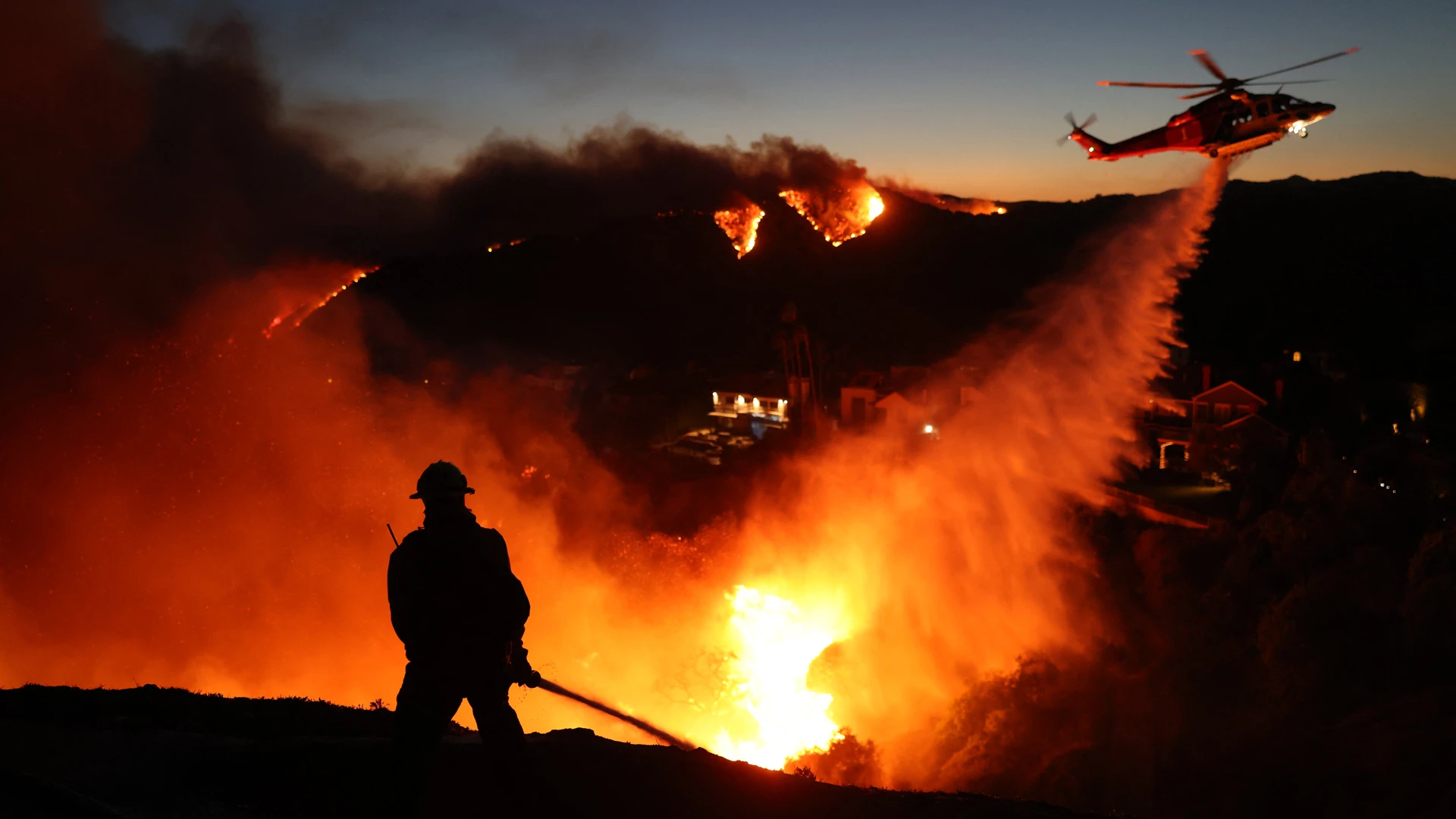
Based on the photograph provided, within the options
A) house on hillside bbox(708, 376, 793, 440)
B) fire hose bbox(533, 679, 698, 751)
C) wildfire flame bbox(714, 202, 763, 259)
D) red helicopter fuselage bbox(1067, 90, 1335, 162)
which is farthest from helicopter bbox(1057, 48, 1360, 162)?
house on hillside bbox(708, 376, 793, 440)

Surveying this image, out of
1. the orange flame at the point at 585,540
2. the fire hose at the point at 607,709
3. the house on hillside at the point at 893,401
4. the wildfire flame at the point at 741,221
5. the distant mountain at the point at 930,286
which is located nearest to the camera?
the fire hose at the point at 607,709

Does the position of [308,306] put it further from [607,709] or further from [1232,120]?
[1232,120]

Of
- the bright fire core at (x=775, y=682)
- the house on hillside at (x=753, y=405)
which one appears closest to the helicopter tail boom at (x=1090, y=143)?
the bright fire core at (x=775, y=682)

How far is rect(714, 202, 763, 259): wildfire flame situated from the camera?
18.2 meters

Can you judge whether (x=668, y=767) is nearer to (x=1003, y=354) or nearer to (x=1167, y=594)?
(x=1167, y=594)

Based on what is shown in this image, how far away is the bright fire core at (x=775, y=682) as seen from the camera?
22.8 metres

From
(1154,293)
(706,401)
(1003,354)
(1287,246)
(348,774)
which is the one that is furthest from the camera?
(1287,246)

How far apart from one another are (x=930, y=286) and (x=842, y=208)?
55797mm

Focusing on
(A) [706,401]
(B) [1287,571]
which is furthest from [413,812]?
(A) [706,401]

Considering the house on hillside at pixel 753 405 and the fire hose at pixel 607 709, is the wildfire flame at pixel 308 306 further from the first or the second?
the house on hillside at pixel 753 405

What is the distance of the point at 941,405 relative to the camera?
38.8 meters

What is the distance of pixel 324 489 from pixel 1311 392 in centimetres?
3762

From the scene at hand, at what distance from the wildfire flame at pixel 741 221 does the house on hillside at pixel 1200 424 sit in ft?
68.1

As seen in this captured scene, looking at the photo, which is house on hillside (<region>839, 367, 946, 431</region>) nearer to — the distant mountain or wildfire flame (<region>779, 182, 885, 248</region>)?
the distant mountain
